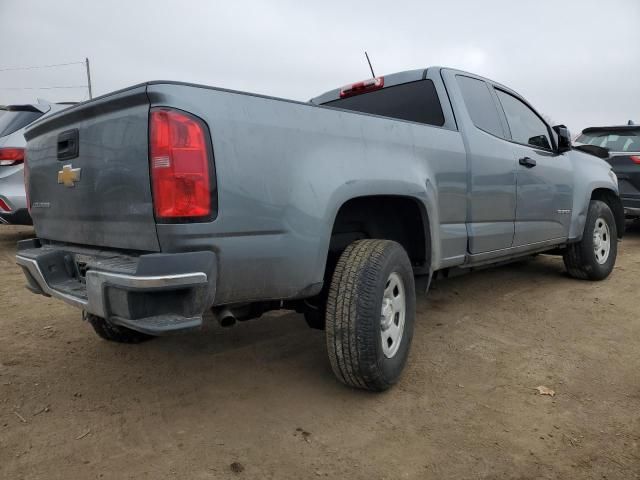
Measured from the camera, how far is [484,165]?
3324 millimetres

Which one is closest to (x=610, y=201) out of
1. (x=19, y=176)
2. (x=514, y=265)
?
(x=514, y=265)

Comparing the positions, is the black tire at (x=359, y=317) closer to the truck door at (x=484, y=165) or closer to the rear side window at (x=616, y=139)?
the truck door at (x=484, y=165)

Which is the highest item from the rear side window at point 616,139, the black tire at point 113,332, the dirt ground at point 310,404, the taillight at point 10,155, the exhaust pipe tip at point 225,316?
the rear side window at point 616,139

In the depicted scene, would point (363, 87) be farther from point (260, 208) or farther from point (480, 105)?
point (260, 208)

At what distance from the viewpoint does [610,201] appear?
17.6ft

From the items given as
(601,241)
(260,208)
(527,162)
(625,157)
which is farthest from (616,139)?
(260,208)

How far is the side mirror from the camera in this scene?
428cm

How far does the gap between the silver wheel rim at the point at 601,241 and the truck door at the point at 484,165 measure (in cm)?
184

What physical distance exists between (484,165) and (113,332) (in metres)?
2.73

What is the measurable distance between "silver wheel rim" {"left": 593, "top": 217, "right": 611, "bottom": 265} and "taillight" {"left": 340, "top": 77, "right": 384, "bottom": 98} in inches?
113

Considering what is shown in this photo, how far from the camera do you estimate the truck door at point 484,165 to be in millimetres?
3250

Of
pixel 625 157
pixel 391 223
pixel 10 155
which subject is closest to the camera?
pixel 391 223

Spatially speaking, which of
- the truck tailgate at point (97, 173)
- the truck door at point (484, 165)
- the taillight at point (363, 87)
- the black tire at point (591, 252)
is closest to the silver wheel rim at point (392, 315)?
the truck door at point (484, 165)

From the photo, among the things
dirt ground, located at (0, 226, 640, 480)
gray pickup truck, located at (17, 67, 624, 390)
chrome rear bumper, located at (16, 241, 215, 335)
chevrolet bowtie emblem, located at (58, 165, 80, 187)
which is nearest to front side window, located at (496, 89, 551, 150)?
gray pickup truck, located at (17, 67, 624, 390)
